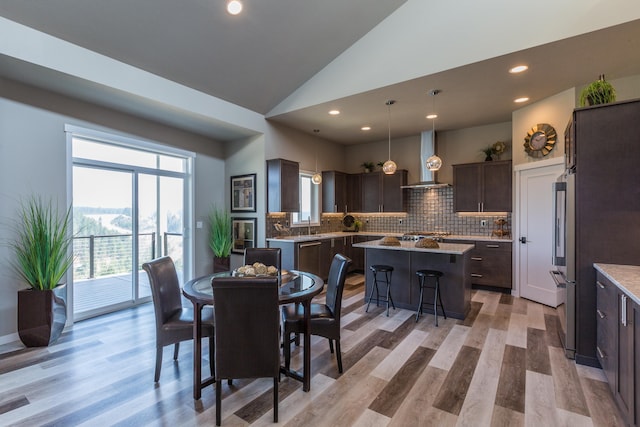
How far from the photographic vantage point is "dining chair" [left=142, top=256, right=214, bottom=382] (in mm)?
2422

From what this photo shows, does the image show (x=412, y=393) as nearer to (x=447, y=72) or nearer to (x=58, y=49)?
(x=447, y=72)

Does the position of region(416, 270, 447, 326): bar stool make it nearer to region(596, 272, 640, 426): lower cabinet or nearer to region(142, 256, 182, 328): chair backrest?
region(596, 272, 640, 426): lower cabinet

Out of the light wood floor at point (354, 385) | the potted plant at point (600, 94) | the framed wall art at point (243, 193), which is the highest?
the potted plant at point (600, 94)

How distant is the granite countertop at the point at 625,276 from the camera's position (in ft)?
5.81

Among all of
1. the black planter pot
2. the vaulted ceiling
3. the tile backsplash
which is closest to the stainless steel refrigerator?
the vaulted ceiling

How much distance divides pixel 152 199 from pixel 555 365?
18.1ft

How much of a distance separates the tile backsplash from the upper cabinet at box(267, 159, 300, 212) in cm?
32

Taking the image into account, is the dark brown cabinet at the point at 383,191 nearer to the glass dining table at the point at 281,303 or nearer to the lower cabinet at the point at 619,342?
the lower cabinet at the point at 619,342

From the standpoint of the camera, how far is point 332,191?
6836 mm

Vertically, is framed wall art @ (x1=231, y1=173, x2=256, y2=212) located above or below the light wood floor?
above

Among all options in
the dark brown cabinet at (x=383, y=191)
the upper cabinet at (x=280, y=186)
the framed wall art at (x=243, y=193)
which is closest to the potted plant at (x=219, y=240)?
the framed wall art at (x=243, y=193)

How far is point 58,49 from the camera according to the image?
9.88ft

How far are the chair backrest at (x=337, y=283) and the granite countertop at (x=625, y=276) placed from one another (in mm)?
1784

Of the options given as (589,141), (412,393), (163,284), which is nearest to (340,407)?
(412,393)
